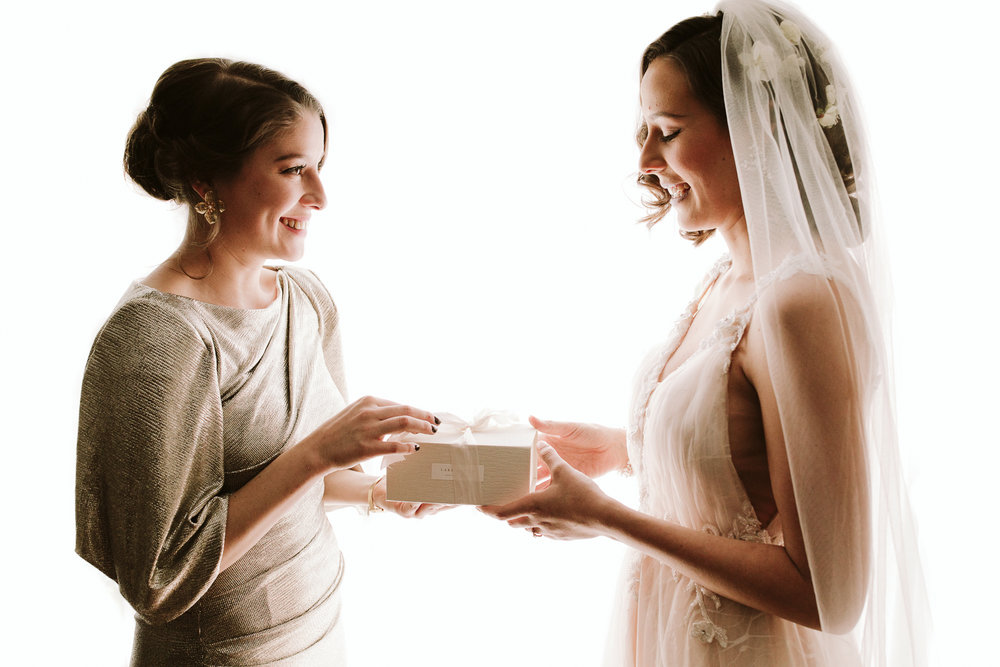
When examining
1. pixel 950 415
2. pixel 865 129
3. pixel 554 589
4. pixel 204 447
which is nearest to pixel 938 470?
pixel 950 415

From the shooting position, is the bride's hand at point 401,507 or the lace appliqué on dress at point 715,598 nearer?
the lace appliqué on dress at point 715,598

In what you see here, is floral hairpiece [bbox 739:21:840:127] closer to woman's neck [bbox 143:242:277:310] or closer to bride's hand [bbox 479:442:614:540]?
bride's hand [bbox 479:442:614:540]

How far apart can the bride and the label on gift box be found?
0.26ft

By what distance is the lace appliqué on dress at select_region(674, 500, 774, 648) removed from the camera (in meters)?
1.19

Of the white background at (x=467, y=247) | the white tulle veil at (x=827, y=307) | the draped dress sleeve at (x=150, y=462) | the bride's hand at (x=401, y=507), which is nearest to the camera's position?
the white tulle veil at (x=827, y=307)

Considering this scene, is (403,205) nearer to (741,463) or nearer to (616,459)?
(616,459)

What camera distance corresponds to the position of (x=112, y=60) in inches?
80.3

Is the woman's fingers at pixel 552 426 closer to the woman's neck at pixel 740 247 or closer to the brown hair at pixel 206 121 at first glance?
the woman's neck at pixel 740 247

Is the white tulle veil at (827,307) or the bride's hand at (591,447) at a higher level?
the white tulle veil at (827,307)

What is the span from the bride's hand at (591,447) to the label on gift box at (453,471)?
35 cm

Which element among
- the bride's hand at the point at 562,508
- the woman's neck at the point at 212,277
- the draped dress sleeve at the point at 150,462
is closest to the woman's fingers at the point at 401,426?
the bride's hand at the point at 562,508

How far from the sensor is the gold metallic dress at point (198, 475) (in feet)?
3.84

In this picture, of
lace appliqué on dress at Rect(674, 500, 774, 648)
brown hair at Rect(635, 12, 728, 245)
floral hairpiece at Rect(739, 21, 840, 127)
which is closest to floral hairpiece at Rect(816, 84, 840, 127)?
floral hairpiece at Rect(739, 21, 840, 127)

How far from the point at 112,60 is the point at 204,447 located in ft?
4.74
